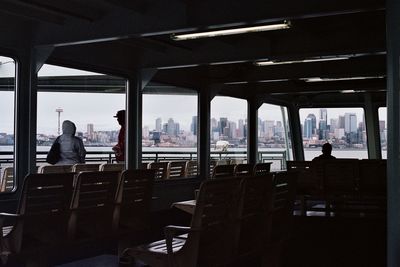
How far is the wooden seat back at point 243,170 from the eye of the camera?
22.9ft

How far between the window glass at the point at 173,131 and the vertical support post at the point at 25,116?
2914 millimetres

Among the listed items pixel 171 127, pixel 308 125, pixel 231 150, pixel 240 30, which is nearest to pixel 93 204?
pixel 240 30

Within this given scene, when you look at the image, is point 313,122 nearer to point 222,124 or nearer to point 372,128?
Result: point 372,128

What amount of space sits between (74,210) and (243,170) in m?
3.39

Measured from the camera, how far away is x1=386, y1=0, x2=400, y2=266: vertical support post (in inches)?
129

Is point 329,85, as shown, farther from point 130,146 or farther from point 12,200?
point 12,200

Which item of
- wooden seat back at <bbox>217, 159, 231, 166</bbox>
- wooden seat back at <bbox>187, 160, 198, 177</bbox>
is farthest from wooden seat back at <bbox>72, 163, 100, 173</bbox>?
wooden seat back at <bbox>217, 159, 231, 166</bbox>

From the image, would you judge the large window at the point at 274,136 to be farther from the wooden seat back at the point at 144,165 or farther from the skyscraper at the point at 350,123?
the wooden seat back at the point at 144,165

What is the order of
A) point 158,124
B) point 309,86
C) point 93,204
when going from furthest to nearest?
point 309,86 → point 158,124 → point 93,204

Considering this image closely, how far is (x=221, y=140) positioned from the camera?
11945 mm

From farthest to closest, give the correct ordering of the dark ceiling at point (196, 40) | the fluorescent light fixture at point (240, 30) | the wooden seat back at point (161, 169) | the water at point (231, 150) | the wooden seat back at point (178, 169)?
1. the wooden seat back at point (178, 169)
2. the wooden seat back at point (161, 169)
3. the water at point (231, 150)
4. the fluorescent light fixture at point (240, 30)
5. the dark ceiling at point (196, 40)

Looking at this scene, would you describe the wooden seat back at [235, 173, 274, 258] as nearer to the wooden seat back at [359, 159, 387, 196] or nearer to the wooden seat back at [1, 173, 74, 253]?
the wooden seat back at [1, 173, 74, 253]

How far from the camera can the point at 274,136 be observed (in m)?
14.6

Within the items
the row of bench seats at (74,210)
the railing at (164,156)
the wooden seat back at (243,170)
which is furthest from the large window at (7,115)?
the wooden seat back at (243,170)
